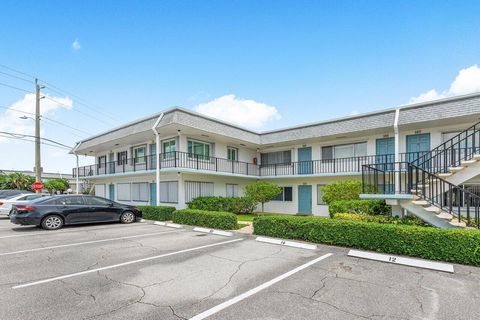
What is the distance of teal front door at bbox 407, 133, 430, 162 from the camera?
1479 centimetres

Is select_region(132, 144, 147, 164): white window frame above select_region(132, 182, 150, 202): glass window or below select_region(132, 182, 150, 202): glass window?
above

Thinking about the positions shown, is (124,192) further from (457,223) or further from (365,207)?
(457,223)

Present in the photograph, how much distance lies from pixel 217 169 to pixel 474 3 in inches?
576

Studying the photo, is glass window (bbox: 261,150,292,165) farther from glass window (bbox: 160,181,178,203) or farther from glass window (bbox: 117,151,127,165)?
glass window (bbox: 117,151,127,165)

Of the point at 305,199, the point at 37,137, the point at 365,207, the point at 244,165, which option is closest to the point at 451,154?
the point at 365,207

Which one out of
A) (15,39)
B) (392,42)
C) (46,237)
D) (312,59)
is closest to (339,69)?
(312,59)

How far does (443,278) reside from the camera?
505cm

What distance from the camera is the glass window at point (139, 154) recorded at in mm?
20136

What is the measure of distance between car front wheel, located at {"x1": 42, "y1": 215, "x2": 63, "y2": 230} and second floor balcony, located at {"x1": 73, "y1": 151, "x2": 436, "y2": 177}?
5.89 m

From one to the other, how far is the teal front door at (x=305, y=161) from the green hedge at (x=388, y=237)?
10.4 meters

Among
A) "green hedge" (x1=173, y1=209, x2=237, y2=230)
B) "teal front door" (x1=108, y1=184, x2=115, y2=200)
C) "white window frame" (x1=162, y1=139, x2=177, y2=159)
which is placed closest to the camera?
"green hedge" (x1=173, y1=209, x2=237, y2=230)

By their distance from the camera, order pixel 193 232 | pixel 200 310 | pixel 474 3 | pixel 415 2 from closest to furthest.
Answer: pixel 200 310 → pixel 474 3 → pixel 415 2 → pixel 193 232

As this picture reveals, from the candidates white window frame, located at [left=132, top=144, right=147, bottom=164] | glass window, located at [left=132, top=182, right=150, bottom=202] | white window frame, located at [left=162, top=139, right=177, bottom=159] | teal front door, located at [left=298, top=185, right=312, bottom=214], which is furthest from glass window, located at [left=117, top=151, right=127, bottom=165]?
teal front door, located at [left=298, top=185, right=312, bottom=214]

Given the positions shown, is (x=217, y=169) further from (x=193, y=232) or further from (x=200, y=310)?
(x=200, y=310)
